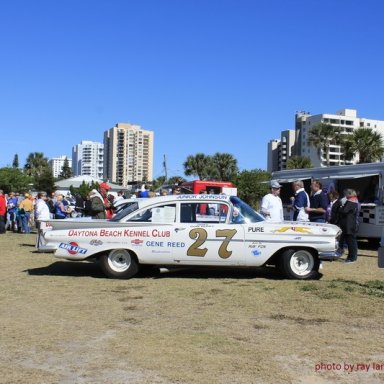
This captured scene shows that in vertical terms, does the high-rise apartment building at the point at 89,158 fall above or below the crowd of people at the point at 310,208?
above

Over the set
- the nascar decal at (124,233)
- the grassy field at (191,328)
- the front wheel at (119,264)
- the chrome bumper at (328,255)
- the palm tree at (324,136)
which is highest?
the palm tree at (324,136)

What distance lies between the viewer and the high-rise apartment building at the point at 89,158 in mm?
168625

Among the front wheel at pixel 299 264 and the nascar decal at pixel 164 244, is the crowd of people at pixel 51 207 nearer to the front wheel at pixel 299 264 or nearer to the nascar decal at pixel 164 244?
the nascar decal at pixel 164 244

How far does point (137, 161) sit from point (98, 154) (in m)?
44.7

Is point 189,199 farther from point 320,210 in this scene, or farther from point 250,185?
point 250,185

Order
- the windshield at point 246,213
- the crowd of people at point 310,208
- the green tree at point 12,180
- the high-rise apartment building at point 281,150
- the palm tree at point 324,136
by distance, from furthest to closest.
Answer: the high-rise apartment building at point 281,150 < the green tree at point 12,180 < the palm tree at point 324,136 < the crowd of people at point 310,208 < the windshield at point 246,213

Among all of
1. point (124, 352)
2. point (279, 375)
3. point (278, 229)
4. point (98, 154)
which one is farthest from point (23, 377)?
point (98, 154)

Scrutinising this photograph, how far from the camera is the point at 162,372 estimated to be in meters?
4.60

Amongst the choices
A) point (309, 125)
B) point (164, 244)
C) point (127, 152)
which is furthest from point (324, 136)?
point (127, 152)

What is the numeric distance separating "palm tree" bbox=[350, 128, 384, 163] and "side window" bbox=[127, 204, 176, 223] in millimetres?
44256

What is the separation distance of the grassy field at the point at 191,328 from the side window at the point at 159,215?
1.07m

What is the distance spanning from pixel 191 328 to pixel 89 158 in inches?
6841

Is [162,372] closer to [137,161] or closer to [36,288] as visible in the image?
[36,288]

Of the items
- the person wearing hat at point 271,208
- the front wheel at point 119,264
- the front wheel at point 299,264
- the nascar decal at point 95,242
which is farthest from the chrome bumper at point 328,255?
the nascar decal at point 95,242
